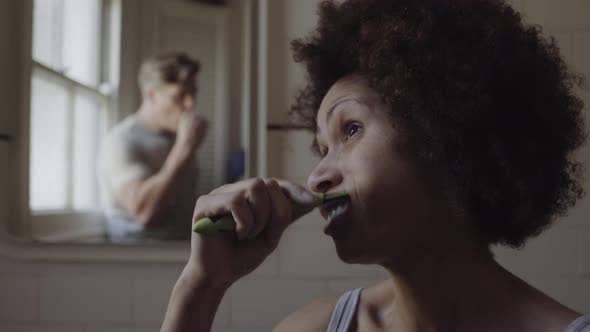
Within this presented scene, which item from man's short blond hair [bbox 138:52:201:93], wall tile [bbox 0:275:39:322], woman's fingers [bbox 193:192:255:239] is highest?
man's short blond hair [bbox 138:52:201:93]

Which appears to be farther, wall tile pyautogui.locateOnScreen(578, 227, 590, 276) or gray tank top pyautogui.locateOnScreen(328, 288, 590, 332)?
wall tile pyautogui.locateOnScreen(578, 227, 590, 276)

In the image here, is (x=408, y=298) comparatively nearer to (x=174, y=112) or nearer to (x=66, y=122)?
(x=174, y=112)

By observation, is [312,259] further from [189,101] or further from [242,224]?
[242,224]

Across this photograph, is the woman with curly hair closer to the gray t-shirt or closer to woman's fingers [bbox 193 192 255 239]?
woman's fingers [bbox 193 192 255 239]

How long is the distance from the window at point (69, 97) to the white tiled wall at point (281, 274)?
0.41 ft

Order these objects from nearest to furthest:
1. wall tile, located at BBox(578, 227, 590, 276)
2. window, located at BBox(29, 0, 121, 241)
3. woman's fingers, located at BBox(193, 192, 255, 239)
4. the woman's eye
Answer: woman's fingers, located at BBox(193, 192, 255, 239) → the woman's eye → wall tile, located at BBox(578, 227, 590, 276) → window, located at BBox(29, 0, 121, 241)

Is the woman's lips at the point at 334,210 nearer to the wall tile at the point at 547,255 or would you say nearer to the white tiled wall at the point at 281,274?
the white tiled wall at the point at 281,274

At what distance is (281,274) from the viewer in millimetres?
1350

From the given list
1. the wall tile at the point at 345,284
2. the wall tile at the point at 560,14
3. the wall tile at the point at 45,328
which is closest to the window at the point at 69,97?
the wall tile at the point at 45,328

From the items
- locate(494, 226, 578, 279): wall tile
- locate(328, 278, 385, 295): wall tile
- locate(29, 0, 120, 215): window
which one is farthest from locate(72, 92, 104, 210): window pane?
locate(494, 226, 578, 279): wall tile

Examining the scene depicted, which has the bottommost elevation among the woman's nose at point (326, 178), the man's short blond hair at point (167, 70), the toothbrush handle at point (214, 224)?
the toothbrush handle at point (214, 224)

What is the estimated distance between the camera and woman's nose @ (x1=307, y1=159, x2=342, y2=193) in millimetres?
749

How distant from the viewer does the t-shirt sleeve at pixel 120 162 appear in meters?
1.38

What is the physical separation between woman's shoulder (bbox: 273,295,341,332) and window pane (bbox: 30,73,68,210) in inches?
29.5
